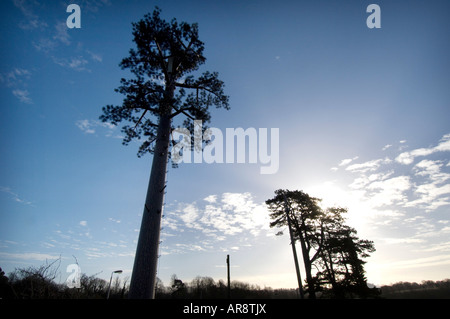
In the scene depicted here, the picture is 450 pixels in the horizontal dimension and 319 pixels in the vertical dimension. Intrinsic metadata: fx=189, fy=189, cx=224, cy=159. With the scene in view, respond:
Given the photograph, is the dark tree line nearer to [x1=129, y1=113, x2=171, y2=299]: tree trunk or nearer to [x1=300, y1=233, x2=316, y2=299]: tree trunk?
[x1=300, y1=233, x2=316, y2=299]: tree trunk

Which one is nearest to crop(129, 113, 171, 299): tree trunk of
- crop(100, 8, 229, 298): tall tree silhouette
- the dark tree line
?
crop(100, 8, 229, 298): tall tree silhouette

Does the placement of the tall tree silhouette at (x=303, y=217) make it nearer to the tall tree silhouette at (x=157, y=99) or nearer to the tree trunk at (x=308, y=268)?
the tree trunk at (x=308, y=268)

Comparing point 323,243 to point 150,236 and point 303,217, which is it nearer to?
point 303,217

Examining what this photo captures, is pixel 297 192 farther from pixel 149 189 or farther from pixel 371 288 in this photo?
pixel 149 189

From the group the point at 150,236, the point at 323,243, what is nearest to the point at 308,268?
the point at 323,243

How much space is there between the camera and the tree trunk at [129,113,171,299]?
564 centimetres

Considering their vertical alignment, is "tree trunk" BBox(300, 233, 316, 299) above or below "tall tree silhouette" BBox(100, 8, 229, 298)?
below

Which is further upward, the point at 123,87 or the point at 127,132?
the point at 123,87
